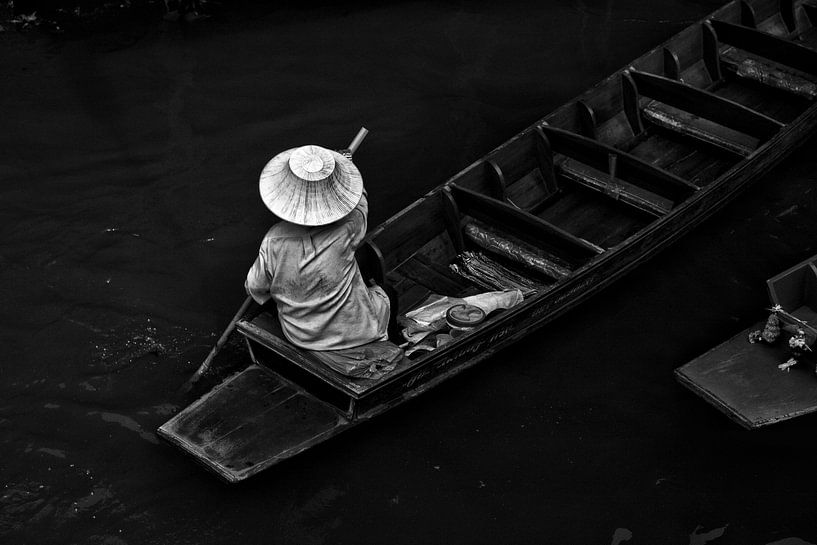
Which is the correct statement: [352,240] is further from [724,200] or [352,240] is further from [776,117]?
[776,117]

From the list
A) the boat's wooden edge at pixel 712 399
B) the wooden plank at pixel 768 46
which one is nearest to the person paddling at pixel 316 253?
the boat's wooden edge at pixel 712 399

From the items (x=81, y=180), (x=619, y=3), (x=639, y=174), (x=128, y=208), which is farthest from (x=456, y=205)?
(x=619, y=3)

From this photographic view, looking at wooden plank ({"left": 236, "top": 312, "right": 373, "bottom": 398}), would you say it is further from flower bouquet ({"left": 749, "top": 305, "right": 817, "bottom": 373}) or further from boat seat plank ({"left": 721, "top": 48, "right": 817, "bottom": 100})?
boat seat plank ({"left": 721, "top": 48, "right": 817, "bottom": 100})

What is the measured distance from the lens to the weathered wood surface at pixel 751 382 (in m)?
6.10

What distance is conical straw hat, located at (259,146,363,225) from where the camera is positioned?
17.4 ft

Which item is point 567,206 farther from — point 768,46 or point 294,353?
point 294,353

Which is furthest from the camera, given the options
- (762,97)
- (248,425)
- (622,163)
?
(762,97)

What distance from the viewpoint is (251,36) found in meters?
10.1

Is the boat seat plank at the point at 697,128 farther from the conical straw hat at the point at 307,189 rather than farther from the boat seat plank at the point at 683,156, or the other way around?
the conical straw hat at the point at 307,189

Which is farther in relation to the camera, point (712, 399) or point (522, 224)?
point (522, 224)

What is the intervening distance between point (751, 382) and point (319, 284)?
10.3 ft

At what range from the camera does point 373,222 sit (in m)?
8.13

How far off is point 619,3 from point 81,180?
6.44 meters

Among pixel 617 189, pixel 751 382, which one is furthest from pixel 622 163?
pixel 751 382
